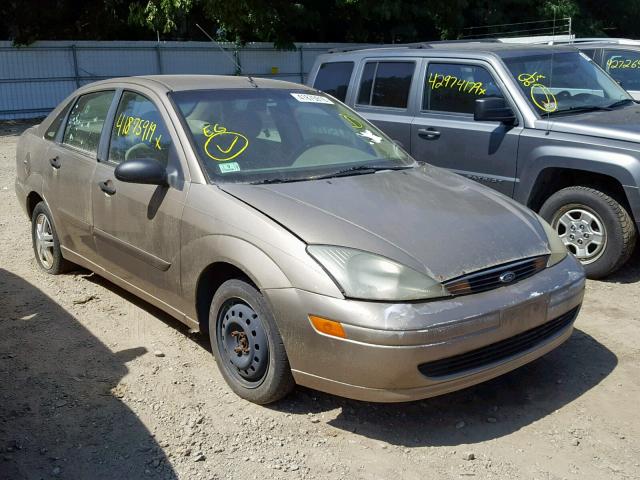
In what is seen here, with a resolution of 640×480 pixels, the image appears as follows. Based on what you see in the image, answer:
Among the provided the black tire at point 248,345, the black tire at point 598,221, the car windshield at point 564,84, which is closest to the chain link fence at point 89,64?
the car windshield at point 564,84

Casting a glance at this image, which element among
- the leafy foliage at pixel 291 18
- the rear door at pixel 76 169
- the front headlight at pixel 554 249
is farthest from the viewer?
the leafy foliage at pixel 291 18

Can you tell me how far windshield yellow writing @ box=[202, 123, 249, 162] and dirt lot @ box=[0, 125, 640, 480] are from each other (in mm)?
1245

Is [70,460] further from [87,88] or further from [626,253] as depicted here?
[626,253]

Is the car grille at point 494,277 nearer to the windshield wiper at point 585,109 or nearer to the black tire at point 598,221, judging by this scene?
the black tire at point 598,221

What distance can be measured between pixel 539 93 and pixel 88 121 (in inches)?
147

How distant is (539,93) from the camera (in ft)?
19.9

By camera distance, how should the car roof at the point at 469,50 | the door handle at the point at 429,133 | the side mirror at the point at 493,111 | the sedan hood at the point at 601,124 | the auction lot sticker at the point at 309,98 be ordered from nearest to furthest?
the auction lot sticker at the point at 309,98
the sedan hood at the point at 601,124
the side mirror at the point at 493,111
the car roof at the point at 469,50
the door handle at the point at 429,133

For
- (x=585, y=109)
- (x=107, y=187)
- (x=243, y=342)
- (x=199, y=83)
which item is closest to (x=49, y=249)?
(x=107, y=187)

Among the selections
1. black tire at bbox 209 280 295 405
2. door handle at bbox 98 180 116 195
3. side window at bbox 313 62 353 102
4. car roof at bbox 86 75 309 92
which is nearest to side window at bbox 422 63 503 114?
side window at bbox 313 62 353 102

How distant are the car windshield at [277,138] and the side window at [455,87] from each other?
175 cm

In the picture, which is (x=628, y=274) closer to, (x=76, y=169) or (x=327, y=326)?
(x=327, y=326)

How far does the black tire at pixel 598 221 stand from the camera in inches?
215

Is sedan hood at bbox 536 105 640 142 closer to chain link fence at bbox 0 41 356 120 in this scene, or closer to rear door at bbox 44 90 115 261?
rear door at bbox 44 90 115 261

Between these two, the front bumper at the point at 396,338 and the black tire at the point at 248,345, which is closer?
the front bumper at the point at 396,338
